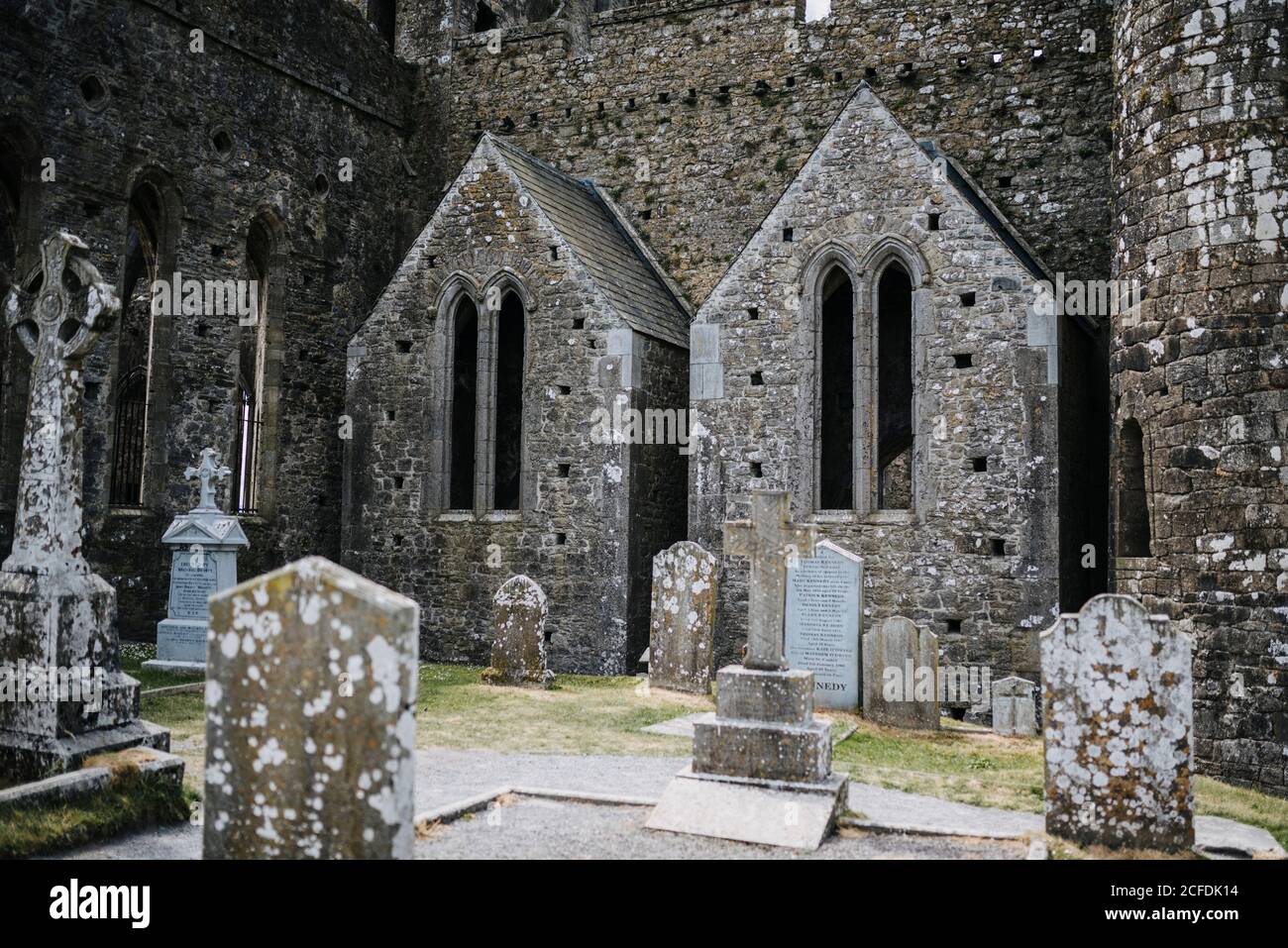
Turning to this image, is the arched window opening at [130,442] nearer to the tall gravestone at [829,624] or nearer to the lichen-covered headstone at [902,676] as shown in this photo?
the tall gravestone at [829,624]

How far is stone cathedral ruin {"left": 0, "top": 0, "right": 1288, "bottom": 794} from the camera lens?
9242mm

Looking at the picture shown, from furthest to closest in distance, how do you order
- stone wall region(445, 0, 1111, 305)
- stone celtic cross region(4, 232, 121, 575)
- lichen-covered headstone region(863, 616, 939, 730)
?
stone wall region(445, 0, 1111, 305) → lichen-covered headstone region(863, 616, 939, 730) → stone celtic cross region(4, 232, 121, 575)

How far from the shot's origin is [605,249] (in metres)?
15.4

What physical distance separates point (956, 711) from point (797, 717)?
6317mm

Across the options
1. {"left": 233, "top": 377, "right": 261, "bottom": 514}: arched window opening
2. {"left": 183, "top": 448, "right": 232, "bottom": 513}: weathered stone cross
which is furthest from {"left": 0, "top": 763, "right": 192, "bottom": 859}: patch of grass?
{"left": 233, "top": 377, "right": 261, "bottom": 514}: arched window opening

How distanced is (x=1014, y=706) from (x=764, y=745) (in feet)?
17.6

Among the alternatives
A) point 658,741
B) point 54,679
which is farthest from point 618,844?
point 658,741

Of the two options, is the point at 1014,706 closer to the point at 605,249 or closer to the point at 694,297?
the point at 694,297

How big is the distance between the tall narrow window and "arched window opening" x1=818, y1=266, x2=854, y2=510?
490 centimetres

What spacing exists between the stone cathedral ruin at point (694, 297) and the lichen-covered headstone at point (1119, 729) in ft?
11.5

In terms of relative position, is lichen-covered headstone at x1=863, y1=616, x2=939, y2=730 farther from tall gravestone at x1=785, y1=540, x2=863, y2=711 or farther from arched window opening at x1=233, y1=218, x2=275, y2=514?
arched window opening at x1=233, y1=218, x2=275, y2=514

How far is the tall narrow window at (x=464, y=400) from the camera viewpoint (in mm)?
15289

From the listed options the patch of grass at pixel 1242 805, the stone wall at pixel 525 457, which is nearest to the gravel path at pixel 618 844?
the patch of grass at pixel 1242 805

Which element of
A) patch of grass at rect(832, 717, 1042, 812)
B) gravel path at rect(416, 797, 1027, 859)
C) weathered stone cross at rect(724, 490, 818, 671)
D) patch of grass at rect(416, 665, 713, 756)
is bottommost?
patch of grass at rect(832, 717, 1042, 812)
